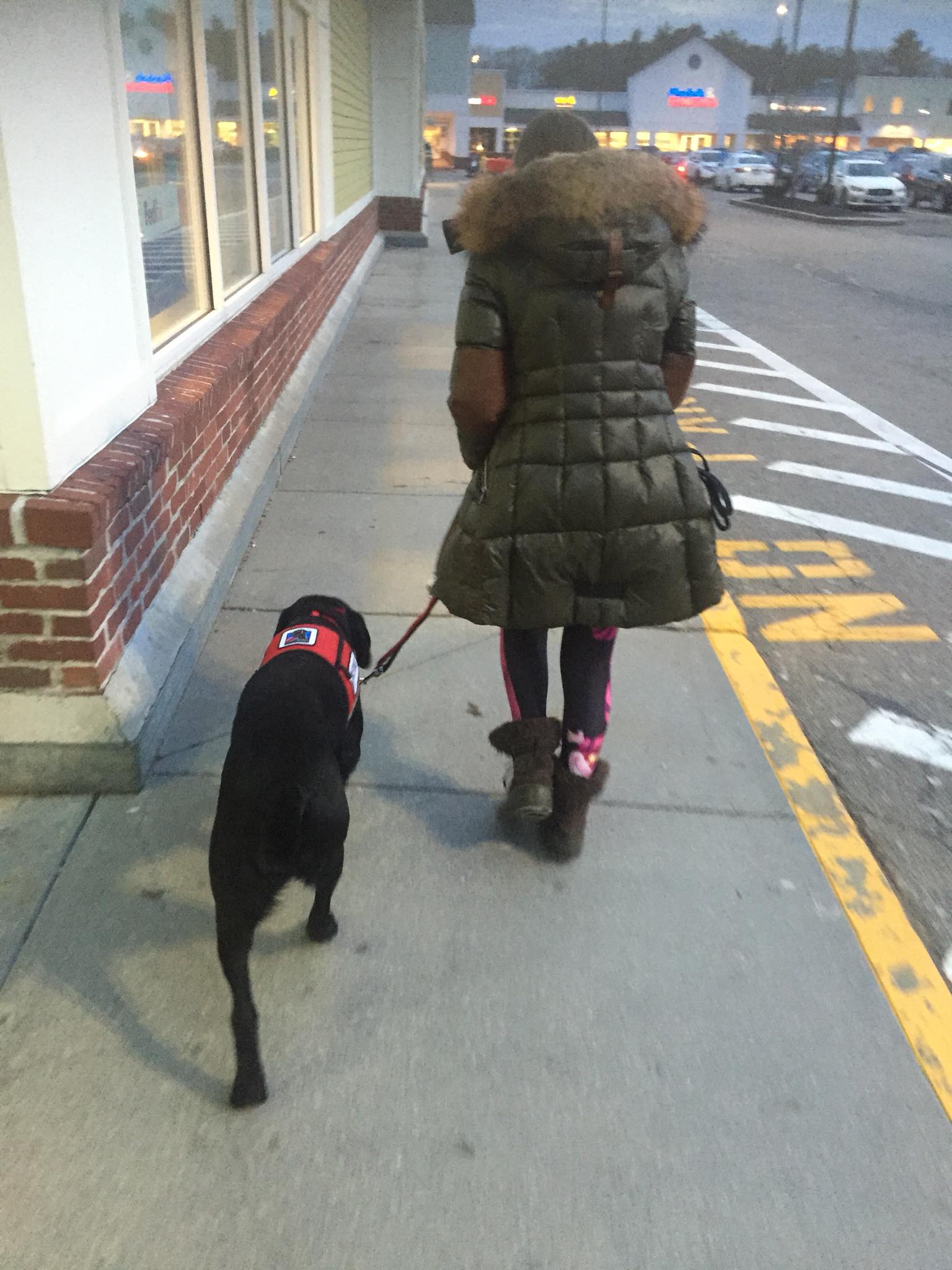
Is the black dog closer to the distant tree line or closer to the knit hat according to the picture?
Result: the knit hat

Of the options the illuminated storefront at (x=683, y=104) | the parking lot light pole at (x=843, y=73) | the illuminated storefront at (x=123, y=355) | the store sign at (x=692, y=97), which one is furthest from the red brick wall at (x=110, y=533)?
the store sign at (x=692, y=97)

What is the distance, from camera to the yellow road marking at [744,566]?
511 cm

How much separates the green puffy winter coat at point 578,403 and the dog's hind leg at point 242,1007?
3.26 ft

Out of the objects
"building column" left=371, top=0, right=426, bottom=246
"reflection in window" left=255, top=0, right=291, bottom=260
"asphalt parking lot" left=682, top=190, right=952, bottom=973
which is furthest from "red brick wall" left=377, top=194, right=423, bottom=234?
"reflection in window" left=255, top=0, right=291, bottom=260

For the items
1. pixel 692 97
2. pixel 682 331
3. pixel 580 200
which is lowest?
pixel 682 331

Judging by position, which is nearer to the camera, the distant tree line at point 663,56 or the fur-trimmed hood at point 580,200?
the fur-trimmed hood at point 580,200

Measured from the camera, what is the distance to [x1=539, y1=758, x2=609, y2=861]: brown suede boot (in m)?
2.85

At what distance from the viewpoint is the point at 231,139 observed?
578 cm

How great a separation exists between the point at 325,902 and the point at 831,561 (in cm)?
377

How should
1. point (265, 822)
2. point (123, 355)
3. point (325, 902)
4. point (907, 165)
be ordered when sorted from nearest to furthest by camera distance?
point (265, 822)
point (325, 902)
point (123, 355)
point (907, 165)

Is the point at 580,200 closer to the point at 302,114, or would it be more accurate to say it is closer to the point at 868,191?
the point at 302,114

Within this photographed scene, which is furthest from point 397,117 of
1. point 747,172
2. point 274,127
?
point 747,172

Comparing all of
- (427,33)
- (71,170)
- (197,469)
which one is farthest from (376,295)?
(427,33)

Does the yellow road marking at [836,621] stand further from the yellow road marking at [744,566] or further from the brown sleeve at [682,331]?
the brown sleeve at [682,331]
